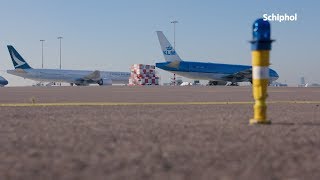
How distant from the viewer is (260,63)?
4.35m

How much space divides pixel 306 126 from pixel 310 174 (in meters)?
2.19

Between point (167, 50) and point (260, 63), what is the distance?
4907cm

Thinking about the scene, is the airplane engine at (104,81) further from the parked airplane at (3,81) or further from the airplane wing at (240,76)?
the airplane wing at (240,76)

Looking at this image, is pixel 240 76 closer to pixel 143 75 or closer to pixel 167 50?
pixel 167 50

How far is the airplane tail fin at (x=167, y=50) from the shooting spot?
52600 mm

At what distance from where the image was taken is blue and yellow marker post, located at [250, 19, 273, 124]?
4242 millimetres

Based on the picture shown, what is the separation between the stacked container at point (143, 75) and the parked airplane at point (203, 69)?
17375 millimetres

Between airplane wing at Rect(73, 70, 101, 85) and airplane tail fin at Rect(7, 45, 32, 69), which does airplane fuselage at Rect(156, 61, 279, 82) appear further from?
airplane tail fin at Rect(7, 45, 32, 69)

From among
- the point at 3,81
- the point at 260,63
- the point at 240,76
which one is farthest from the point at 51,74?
the point at 260,63

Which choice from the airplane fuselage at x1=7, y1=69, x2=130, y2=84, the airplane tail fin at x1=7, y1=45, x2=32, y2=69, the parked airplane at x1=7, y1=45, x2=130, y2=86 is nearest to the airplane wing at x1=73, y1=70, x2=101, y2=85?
the parked airplane at x1=7, y1=45, x2=130, y2=86

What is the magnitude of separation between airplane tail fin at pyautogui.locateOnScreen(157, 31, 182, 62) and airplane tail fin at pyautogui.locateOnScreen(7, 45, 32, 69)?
68.1 feet

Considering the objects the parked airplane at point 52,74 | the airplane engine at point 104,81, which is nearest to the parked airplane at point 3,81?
the parked airplane at point 52,74

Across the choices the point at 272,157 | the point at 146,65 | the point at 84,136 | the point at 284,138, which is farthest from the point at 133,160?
the point at 146,65

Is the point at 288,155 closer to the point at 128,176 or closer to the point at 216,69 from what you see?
the point at 128,176
